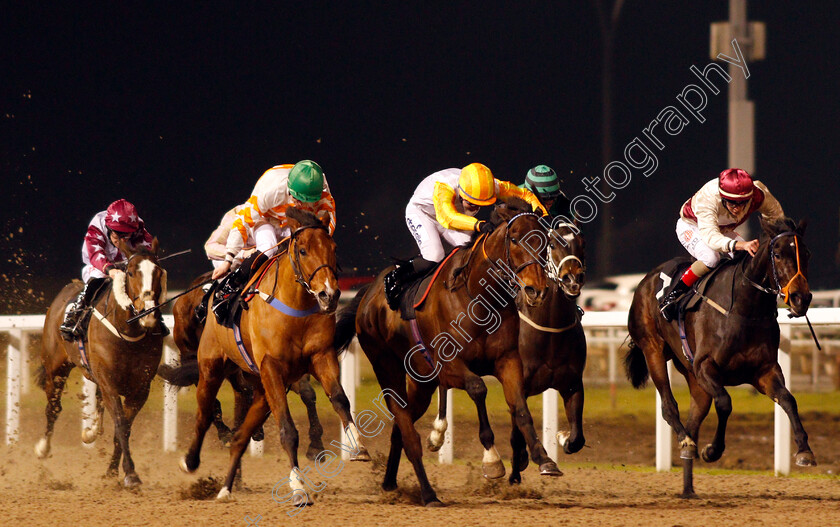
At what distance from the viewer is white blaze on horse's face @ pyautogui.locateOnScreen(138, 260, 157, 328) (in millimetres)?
5695

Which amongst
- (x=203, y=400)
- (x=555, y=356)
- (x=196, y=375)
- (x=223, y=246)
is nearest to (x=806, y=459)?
(x=555, y=356)

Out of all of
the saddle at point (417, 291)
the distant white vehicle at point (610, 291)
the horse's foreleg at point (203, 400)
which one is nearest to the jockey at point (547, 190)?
the saddle at point (417, 291)

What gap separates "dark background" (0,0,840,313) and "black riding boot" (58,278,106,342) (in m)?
8.64

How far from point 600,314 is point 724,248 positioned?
5.31ft

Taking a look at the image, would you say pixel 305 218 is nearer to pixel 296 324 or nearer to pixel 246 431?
pixel 296 324

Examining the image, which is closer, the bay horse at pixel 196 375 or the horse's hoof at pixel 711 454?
the horse's hoof at pixel 711 454

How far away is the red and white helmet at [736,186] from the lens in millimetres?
5098

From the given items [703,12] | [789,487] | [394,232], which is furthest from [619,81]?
[789,487]

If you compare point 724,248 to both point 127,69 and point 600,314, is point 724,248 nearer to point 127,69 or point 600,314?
point 600,314

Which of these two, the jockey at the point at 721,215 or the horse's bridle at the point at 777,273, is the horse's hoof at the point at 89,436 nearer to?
the jockey at the point at 721,215

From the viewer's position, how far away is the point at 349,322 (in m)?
5.61

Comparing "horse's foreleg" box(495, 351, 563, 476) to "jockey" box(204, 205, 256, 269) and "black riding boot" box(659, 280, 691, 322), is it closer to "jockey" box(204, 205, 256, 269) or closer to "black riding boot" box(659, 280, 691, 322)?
"black riding boot" box(659, 280, 691, 322)

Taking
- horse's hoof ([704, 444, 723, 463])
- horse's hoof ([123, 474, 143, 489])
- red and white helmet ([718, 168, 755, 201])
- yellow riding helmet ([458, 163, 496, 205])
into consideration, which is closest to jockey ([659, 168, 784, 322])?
red and white helmet ([718, 168, 755, 201])

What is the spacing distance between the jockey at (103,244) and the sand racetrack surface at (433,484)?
0.82 metres
